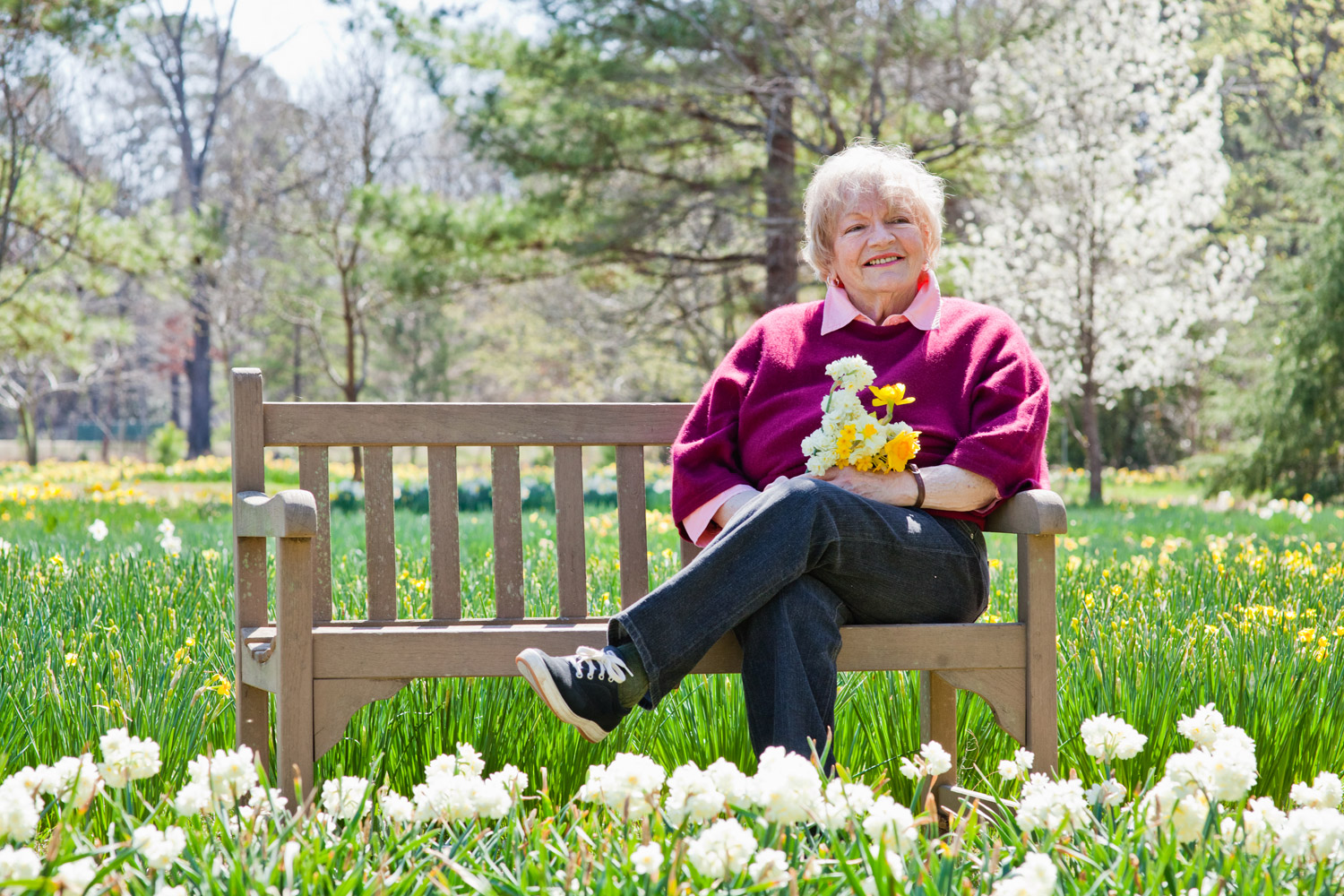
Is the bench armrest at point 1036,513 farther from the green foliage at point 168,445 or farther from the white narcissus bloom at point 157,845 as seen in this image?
the green foliage at point 168,445

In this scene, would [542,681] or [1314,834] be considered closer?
[1314,834]

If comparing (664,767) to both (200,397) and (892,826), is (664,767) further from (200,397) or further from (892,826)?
(200,397)

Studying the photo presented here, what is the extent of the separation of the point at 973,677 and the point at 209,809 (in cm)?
141

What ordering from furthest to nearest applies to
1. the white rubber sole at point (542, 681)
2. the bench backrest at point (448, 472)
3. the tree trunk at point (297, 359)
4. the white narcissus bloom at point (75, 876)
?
the tree trunk at point (297, 359) → the bench backrest at point (448, 472) → the white rubber sole at point (542, 681) → the white narcissus bloom at point (75, 876)

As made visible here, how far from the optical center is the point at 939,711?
8.16 ft

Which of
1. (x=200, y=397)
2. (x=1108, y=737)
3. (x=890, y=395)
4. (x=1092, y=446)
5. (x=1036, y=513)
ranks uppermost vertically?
(x=200, y=397)

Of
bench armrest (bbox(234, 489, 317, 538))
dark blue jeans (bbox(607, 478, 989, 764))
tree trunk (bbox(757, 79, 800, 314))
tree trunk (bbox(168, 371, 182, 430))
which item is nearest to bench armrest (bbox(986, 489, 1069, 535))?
dark blue jeans (bbox(607, 478, 989, 764))

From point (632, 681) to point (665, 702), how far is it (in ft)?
2.03

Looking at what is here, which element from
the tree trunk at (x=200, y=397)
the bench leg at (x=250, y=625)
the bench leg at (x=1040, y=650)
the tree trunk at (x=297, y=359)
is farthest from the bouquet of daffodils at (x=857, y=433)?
the tree trunk at (x=200, y=397)

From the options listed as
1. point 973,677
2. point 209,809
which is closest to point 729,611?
point 973,677

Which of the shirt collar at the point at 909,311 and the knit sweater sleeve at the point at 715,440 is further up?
the shirt collar at the point at 909,311

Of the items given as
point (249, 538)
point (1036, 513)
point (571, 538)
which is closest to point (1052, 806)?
point (1036, 513)

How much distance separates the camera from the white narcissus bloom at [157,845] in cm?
131

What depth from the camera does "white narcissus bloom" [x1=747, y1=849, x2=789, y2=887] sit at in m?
1.28
